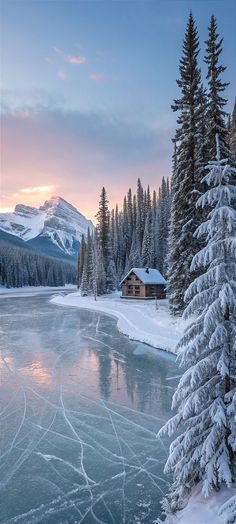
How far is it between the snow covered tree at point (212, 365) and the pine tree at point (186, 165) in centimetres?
1997

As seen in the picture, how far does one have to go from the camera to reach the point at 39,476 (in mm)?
9461

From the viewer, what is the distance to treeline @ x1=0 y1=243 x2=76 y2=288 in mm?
122062

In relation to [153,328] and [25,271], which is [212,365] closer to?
[153,328]

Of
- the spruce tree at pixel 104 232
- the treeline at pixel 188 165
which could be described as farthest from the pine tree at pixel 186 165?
the spruce tree at pixel 104 232

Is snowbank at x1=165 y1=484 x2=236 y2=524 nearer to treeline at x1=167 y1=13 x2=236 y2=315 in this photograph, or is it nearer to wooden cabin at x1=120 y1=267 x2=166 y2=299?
treeline at x1=167 y1=13 x2=236 y2=315

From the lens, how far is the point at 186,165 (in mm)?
28312

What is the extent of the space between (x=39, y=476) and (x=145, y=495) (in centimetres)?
285

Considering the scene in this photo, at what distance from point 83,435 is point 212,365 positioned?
6659mm

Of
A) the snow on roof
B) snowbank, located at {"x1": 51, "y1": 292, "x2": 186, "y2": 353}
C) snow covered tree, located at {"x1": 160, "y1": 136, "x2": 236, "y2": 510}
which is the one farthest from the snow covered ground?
the snow on roof

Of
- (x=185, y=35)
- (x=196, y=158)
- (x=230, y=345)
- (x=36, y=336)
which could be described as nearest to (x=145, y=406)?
(x=230, y=345)

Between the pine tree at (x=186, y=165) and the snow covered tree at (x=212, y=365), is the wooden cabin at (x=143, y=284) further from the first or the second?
the snow covered tree at (x=212, y=365)

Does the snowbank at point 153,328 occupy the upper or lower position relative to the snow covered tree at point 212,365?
lower

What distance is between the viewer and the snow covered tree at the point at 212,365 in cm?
664

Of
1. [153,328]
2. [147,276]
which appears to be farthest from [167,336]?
[147,276]
